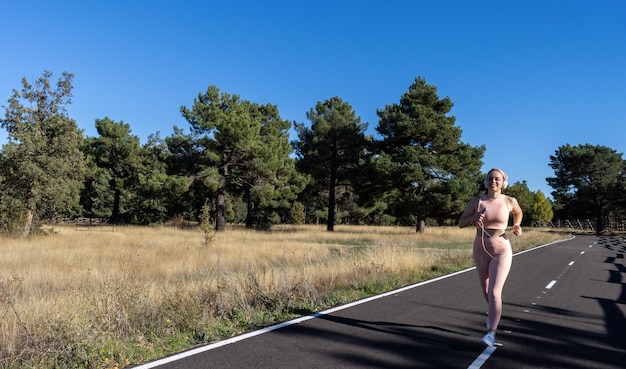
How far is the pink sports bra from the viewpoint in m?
5.03

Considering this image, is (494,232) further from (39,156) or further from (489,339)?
(39,156)

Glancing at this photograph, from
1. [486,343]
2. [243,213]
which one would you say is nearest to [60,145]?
[486,343]

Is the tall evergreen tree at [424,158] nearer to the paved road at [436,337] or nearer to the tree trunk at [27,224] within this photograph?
the tree trunk at [27,224]

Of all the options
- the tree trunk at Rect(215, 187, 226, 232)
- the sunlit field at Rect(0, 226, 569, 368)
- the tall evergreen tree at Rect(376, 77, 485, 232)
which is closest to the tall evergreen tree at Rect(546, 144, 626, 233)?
the tall evergreen tree at Rect(376, 77, 485, 232)

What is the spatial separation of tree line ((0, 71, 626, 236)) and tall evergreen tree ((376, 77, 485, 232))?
9 centimetres

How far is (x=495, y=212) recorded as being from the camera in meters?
5.06

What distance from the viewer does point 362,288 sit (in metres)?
9.46

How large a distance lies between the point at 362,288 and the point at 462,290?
2.19m

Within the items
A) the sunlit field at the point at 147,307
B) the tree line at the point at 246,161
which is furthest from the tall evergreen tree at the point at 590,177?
the sunlit field at the point at 147,307

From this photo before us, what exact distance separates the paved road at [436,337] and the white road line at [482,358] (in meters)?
0.01

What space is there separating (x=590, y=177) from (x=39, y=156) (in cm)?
7105

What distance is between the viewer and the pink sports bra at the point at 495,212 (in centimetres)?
503

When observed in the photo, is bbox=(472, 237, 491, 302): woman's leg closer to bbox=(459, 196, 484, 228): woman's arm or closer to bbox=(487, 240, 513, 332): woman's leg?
bbox=(487, 240, 513, 332): woman's leg

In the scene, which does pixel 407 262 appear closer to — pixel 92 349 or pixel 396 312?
pixel 396 312
